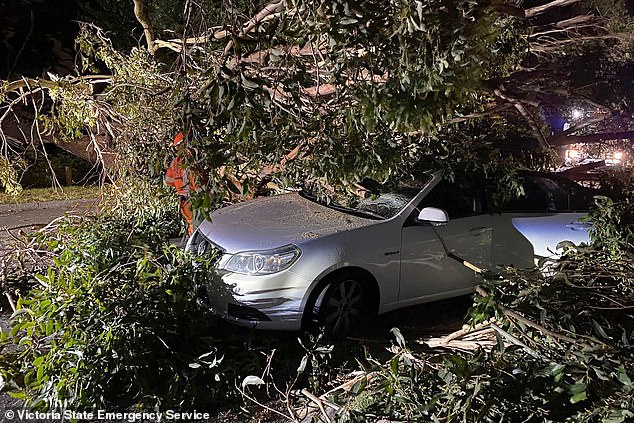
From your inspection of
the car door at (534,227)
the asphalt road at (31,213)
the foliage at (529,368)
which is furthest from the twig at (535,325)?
the asphalt road at (31,213)

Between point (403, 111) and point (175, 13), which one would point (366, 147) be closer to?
point (403, 111)

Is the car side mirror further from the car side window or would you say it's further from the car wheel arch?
the car wheel arch

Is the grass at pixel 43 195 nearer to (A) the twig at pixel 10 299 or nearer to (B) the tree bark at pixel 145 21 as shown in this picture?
(B) the tree bark at pixel 145 21

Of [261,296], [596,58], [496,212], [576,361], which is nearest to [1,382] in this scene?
[261,296]

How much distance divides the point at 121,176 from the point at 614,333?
530 cm

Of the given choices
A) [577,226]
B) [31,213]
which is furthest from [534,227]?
[31,213]

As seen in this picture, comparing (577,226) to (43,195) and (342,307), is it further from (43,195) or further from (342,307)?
(43,195)

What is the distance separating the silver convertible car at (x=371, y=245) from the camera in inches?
177

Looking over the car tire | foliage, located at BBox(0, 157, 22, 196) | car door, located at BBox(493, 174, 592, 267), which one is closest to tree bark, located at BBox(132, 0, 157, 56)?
foliage, located at BBox(0, 157, 22, 196)

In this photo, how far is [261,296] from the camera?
443cm

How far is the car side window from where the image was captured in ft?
17.4

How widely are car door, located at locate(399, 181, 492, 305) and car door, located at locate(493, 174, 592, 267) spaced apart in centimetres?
22

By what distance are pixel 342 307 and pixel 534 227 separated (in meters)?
2.33

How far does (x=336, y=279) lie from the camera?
4621mm
